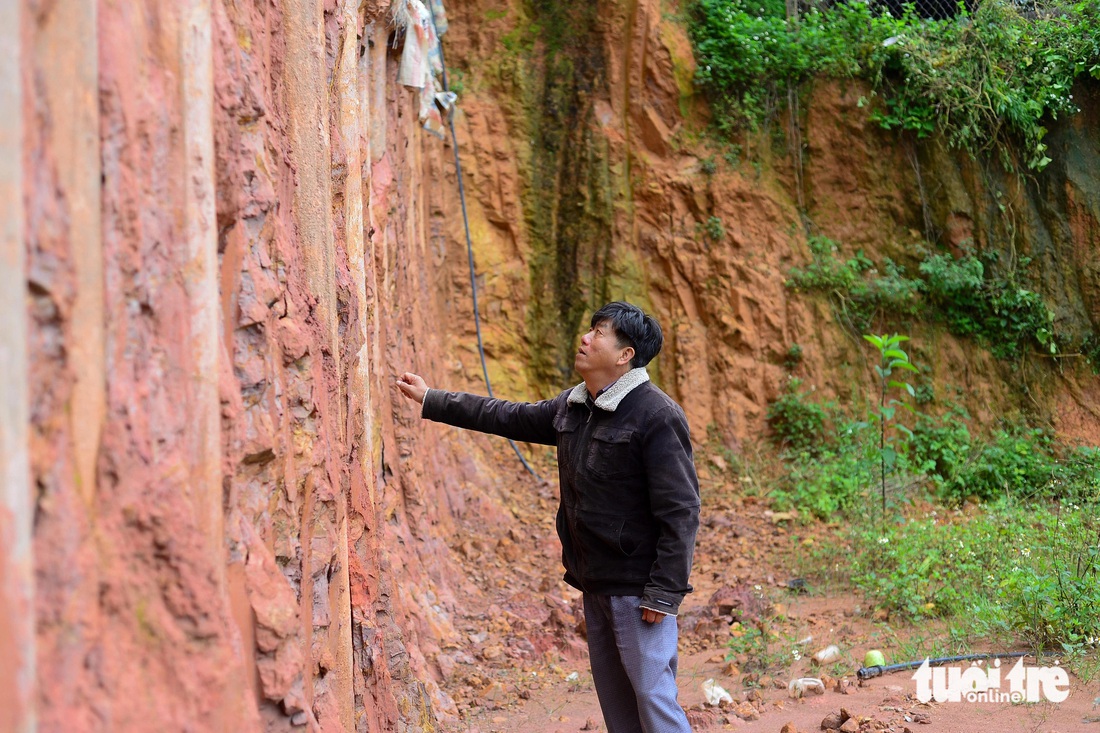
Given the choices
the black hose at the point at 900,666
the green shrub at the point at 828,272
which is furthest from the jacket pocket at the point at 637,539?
the green shrub at the point at 828,272

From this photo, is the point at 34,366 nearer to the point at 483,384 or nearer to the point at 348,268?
the point at 348,268

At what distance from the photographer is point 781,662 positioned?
490 cm

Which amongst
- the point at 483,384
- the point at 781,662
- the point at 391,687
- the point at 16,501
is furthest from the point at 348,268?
the point at 483,384

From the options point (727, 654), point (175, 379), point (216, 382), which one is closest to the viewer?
point (175, 379)

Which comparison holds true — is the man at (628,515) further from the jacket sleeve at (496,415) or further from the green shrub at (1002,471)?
the green shrub at (1002,471)

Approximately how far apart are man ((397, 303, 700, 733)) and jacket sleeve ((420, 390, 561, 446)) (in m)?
0.12

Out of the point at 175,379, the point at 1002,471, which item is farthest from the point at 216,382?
the point at 1002,471

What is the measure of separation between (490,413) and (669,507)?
911mm

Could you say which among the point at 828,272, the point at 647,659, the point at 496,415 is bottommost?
the point at 647,659

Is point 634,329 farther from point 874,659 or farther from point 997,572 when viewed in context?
point 997,572

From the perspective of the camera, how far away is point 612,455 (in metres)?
3.17

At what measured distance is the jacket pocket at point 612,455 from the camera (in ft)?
10.3

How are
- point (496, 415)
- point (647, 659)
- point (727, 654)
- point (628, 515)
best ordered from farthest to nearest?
1. point (727, 654)
2. point (496, 415)
3. point (628, 515)
4. point (647, 659)

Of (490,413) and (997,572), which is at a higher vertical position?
(490,413)
